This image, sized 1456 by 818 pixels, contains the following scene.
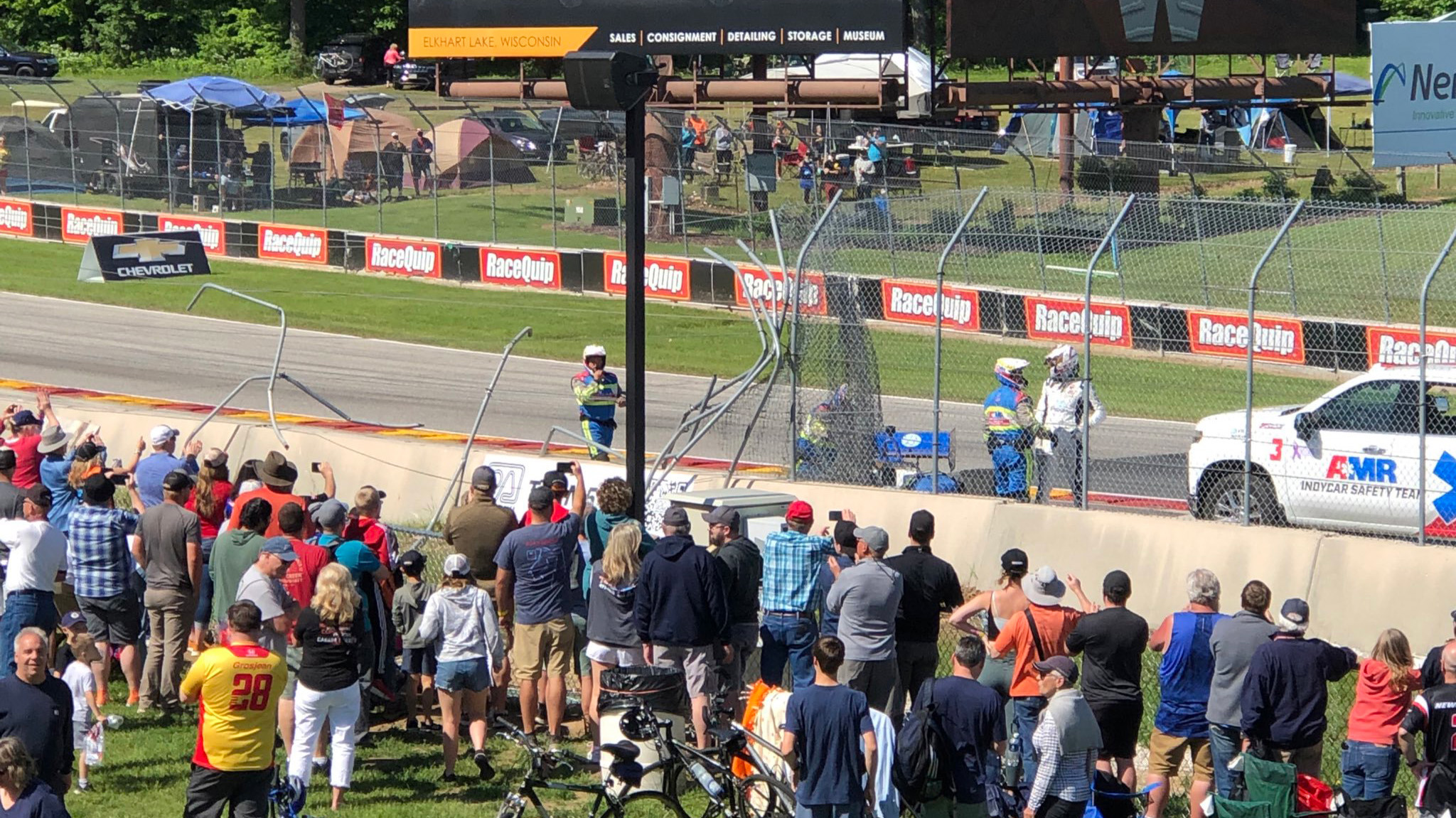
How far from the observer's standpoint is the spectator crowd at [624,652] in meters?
8.27

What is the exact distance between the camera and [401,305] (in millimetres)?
28625

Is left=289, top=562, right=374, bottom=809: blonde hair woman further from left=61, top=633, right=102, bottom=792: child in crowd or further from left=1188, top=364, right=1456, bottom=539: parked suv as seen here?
left=1188, top=364, right=1456, bottom=539: parked suv

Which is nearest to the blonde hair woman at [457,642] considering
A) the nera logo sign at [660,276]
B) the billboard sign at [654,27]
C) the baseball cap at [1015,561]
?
the baseball cap at [1015,561]

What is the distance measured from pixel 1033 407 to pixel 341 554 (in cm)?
691

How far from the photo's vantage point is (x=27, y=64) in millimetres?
57438

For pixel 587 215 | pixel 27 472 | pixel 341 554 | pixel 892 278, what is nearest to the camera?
pixel 341 554

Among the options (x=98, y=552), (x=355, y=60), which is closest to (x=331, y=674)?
(x=98, y=552)

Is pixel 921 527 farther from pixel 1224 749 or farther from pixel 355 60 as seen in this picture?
pixel 355 60

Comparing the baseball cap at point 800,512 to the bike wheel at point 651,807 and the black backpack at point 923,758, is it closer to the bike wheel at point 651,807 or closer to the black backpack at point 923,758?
the bike wheel at point 651,807

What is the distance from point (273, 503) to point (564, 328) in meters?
15.7

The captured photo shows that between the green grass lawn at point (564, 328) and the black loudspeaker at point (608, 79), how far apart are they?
9873 millimetres

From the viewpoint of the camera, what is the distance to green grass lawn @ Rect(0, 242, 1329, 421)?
19938 mm

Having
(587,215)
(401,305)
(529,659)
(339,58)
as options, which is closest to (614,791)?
(529,659)

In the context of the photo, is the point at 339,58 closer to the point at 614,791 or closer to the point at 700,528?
the point at 700,528
